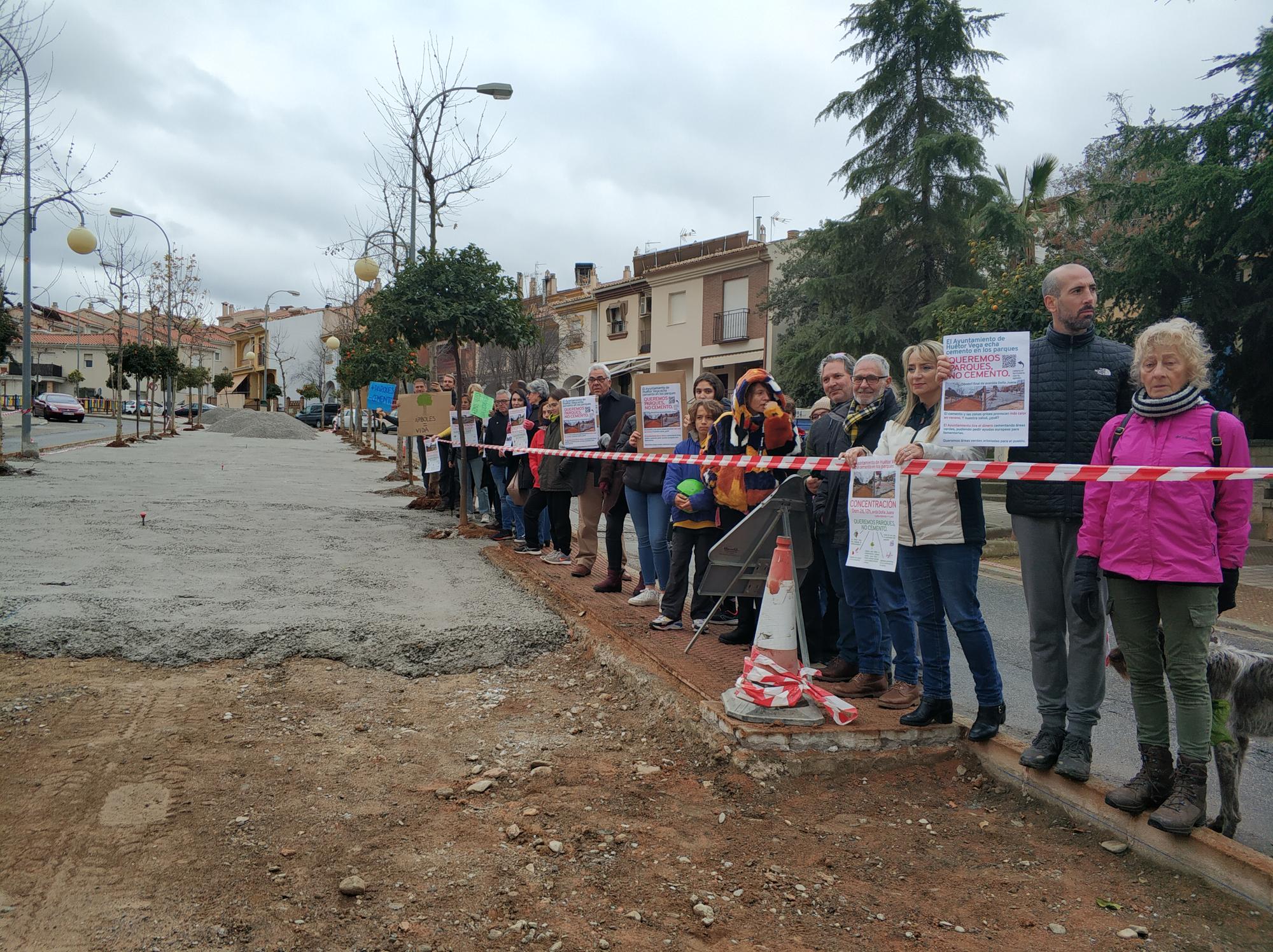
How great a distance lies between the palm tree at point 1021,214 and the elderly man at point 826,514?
14.1m

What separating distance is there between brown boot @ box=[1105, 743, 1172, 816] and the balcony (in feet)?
99.9

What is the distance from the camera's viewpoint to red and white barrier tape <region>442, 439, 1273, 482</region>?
3.12 m

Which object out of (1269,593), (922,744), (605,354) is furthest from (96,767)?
(605,354)

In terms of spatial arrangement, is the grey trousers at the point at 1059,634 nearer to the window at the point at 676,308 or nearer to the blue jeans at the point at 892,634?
the blue jeans at the point at 892,634

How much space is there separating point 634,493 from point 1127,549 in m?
4.21

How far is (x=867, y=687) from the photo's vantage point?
4.82 metres

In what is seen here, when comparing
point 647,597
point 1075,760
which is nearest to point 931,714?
point 1075,760

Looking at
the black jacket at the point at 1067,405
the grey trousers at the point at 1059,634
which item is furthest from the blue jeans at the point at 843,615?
the black jacket at the point at 1067,405

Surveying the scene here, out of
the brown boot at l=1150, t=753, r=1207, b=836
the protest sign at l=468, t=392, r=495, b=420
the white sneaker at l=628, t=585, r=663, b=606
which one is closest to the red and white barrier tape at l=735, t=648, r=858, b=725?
the brown boot at l=1150, t=753, r=1207, b=836

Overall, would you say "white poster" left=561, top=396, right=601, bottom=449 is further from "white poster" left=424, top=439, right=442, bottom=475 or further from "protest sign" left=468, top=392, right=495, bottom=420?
"white poster" left=424, top=439, right=442, bottom=475

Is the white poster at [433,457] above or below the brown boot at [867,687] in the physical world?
above

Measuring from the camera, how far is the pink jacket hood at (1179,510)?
3.12m

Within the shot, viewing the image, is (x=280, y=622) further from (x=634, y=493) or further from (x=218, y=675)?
(x=634, y=493)

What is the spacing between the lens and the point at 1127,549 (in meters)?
3.27
